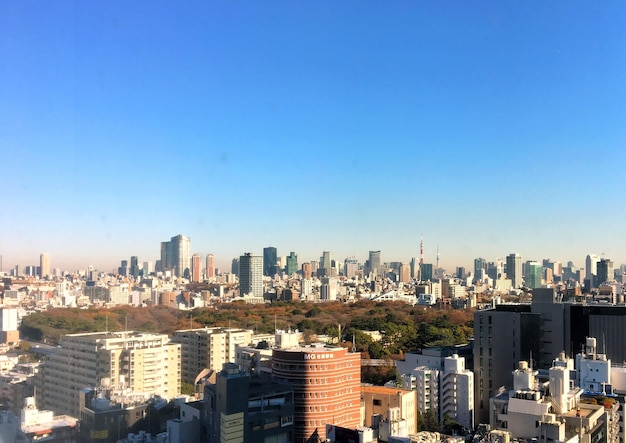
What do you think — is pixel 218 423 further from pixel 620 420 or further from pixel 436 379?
pixel 620 420

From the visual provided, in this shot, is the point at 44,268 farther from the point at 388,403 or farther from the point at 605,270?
the point at 605,270

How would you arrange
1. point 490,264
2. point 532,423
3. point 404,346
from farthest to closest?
point 490,264, point 404,346, point 532,423

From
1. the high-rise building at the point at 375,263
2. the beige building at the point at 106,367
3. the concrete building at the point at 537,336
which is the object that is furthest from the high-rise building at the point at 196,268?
the concrete building at the point at 537,336

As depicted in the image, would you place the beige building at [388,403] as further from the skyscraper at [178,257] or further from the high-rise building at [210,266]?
the high-rise building at [210,266]

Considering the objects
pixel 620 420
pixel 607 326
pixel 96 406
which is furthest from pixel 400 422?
pixel 607 326

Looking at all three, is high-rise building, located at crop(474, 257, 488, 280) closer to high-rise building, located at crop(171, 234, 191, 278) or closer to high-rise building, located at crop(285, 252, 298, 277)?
high-rise building, located at crop(285, 252, 298, 277)

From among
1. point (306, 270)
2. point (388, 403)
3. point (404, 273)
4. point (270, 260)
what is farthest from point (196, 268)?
point (388, 403)
